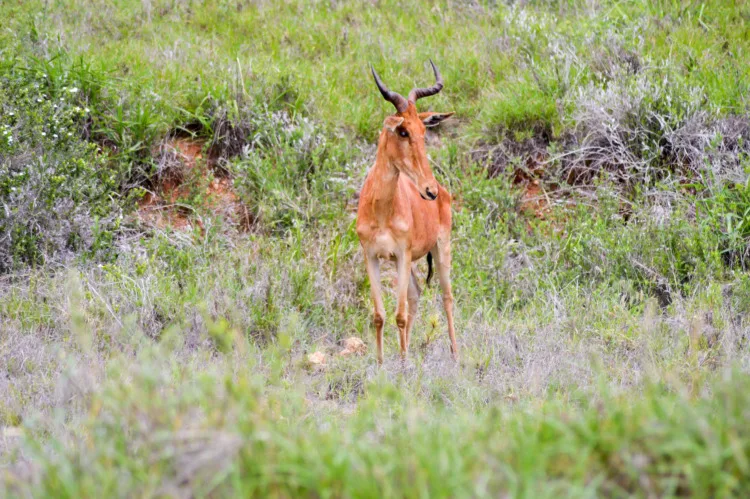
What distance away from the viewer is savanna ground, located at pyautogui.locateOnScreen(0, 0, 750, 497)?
9.68 ft

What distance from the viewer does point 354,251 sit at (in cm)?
886

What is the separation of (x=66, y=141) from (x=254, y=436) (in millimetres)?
6693

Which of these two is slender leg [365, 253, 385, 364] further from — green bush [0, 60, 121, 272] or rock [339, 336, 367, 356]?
green bush [0, 60, 121, 272]

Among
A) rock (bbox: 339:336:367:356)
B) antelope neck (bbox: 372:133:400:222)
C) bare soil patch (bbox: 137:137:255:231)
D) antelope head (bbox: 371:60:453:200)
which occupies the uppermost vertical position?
antelope head (bbox: 371:60:453:200)

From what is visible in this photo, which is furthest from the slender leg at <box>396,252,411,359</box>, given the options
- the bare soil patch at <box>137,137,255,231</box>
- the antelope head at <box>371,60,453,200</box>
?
the bare soil patch at <box>137,137,255,231</box>

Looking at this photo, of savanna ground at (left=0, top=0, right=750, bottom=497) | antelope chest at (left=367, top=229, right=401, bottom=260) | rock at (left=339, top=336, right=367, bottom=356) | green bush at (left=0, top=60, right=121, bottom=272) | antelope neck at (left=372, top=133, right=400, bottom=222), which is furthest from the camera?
green bush at (left=0, top=60, right=121, bottom=272)

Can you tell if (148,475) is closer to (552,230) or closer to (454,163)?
(552,230)

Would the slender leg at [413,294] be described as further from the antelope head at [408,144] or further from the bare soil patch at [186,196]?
the bare soil patch at [186,196]

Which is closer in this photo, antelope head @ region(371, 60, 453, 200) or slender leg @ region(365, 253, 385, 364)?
antelope head @ region(371, 60, 453, 200)

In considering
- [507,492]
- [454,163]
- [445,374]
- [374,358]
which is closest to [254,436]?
[507,492]

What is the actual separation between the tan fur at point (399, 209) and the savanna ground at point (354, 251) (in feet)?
1.66

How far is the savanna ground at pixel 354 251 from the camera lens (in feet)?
9.68

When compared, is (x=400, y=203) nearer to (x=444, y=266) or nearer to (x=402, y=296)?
(x=402, y=296)

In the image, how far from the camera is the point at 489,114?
1062cm
